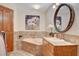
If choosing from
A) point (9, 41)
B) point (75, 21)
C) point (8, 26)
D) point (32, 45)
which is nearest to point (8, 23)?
point (8, 26)

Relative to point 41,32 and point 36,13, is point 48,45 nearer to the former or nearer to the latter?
point 41,32

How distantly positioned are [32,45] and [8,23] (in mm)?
355

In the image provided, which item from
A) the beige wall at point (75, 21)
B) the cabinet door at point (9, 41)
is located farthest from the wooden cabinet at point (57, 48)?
the cabinet door at point (9, 41)

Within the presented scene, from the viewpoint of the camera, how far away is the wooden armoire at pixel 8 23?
1.01 metres

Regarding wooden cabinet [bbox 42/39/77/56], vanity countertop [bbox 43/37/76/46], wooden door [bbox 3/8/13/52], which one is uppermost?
wooden door [bbox 3/8/13/52]

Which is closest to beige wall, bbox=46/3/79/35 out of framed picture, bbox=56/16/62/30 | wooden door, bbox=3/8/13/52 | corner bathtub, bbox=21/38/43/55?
framed picture, bbox=56/16/62/30

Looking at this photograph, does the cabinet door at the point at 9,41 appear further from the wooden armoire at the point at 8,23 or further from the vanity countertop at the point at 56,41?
the vanity countertop at the point at 56,41

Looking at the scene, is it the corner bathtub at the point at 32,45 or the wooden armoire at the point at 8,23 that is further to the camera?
the corner bathtub at the point at 32,45

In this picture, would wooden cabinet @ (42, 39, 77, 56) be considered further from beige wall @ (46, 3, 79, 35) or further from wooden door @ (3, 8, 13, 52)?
wooden door @ (3, 8, 13, 52)

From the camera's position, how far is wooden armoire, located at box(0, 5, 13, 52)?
1.01 metres

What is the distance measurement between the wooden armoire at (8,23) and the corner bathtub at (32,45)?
0.47ft

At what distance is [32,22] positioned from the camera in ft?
3.62

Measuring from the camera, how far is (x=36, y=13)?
41.4 inches

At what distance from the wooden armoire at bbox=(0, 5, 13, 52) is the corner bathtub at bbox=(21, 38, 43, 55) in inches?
5.7
